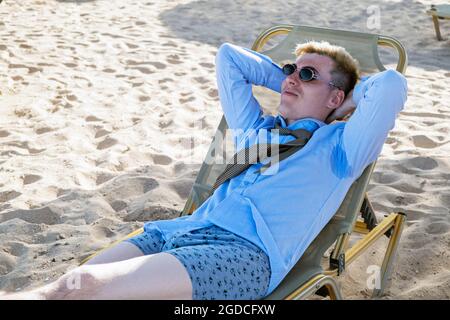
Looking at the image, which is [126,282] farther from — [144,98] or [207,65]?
[207,65]

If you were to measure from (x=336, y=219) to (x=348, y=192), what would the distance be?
13 centimetres

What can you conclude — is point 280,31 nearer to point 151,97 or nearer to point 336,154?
point 336,154

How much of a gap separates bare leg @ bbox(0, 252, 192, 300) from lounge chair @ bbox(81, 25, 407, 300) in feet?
1.26

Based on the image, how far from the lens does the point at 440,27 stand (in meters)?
8.64

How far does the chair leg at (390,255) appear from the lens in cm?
309

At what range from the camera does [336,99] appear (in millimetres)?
2887

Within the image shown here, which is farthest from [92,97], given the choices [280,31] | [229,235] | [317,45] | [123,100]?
[229,235]

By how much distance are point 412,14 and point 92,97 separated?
16.7 feet

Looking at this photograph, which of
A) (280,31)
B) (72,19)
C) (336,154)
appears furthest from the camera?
(72,19)

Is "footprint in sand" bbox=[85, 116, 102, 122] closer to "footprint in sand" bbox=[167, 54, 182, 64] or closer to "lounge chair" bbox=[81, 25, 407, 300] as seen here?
"footprint in sand" bbox=[167, 54, 182, 64]

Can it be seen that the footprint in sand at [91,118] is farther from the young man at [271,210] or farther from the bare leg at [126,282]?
the bare leg at [126,282]

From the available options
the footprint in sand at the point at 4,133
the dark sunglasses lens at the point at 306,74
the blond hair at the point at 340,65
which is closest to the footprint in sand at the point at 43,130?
the footprint in sand at the point at 4,133

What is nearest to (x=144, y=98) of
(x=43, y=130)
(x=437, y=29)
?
(x=43, y=130)
